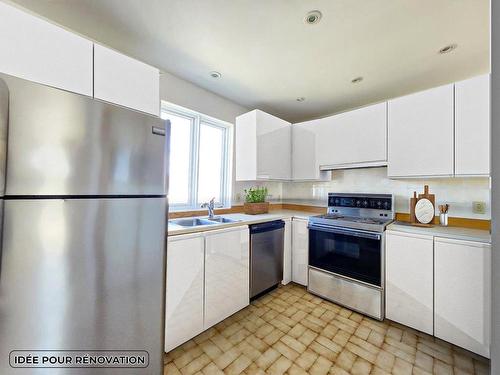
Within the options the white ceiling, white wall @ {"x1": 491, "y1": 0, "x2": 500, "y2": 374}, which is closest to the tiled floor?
white wall @ {"x1": 491, "y1": 0, "x2": 500, "y2": 374}

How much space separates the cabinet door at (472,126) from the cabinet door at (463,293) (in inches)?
25.7

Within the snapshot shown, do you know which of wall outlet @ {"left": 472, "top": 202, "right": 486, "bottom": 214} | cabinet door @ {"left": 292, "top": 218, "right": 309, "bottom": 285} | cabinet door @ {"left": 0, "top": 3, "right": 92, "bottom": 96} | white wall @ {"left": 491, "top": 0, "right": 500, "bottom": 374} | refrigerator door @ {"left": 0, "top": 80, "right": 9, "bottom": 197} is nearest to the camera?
white wall @ {"left": 491, "top": 0, "right": 500, "bottom": 374}

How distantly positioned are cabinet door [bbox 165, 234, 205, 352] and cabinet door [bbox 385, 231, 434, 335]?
5.59 feet

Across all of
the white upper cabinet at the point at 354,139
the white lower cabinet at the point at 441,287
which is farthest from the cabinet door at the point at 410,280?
the white upper cabinet at the point at 354,139

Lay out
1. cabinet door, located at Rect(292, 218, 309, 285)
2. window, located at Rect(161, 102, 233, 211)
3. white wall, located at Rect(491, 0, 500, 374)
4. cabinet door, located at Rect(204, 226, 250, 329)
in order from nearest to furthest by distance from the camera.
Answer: white wall, located at Rect(491, 0, 500, 374), cabinet door, located at Rect(204, 226, 250, 329), window, located at Rect(161, 102, 233, 211), cabinet door, located at Rect(292, 218, 309, 285)

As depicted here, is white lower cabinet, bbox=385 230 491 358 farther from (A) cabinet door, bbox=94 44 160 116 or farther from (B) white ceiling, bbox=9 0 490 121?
(A) cabinet door, bbox=94 44 160 116

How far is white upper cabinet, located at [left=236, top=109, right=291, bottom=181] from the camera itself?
2.50 m

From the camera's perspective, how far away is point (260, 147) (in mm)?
2531

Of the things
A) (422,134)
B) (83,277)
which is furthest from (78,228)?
(422,134)

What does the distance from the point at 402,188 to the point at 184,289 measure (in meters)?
2.50

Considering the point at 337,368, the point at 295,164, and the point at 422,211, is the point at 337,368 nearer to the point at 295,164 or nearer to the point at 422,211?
the point at 422,211

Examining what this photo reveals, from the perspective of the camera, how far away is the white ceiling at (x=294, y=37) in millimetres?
1340

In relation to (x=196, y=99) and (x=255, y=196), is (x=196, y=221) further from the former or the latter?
(x=196, y=99)

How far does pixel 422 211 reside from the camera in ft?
6.50
